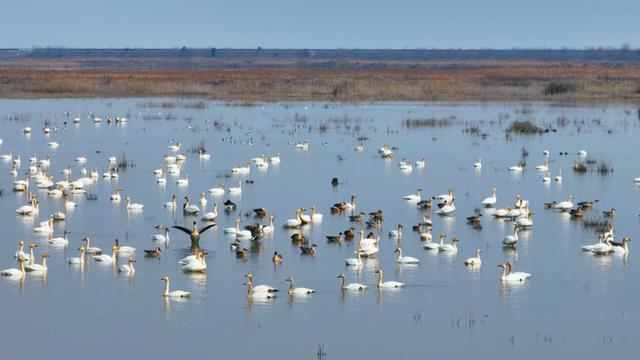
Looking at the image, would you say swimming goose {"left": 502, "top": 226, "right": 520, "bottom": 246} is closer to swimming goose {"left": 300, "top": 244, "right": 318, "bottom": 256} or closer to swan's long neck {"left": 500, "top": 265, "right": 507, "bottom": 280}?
swan's long neck {"left": 500, "top": 265, "right": 507, "bottom": 280}

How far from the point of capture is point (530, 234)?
88.2ft

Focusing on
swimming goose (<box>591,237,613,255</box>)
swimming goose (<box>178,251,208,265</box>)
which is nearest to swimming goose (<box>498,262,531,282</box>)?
swimming goose (<box>591,237,613,255</box>)

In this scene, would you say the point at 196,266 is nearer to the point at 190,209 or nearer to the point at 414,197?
the point at 190,209

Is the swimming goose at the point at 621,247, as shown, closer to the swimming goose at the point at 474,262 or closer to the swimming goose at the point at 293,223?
the swimming goose at the point at 474,262

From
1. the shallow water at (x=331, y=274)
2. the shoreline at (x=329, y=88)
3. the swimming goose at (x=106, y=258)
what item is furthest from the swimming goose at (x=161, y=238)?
the shoreline at (x=329, y=88)

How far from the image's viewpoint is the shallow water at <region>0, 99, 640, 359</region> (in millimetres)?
18047

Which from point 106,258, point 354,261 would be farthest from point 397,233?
point 106,258

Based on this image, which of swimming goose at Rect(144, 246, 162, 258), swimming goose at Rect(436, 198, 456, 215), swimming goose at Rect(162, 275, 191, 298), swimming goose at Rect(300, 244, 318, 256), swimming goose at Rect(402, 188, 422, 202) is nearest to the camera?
swimming goose at Rect(162, 275, 191, 298)

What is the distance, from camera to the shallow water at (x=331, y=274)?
18047mm

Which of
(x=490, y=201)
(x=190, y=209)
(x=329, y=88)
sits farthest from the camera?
(x=329, y=88)

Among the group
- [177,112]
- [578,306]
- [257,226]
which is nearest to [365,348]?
[578,306]

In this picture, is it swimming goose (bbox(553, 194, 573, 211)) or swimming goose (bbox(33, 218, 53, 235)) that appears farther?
swimming goose (bbox(553, 194, 573, 211))

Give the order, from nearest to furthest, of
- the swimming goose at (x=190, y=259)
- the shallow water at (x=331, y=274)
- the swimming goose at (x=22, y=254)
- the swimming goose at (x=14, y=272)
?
the shallow water at (x=331, y=274) → the swimming goose at (x=14, y=272) → the swimming goose at (x=190, y=259) → the swimming goose at (x=22, y=254)

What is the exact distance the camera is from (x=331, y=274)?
73.5 feet
